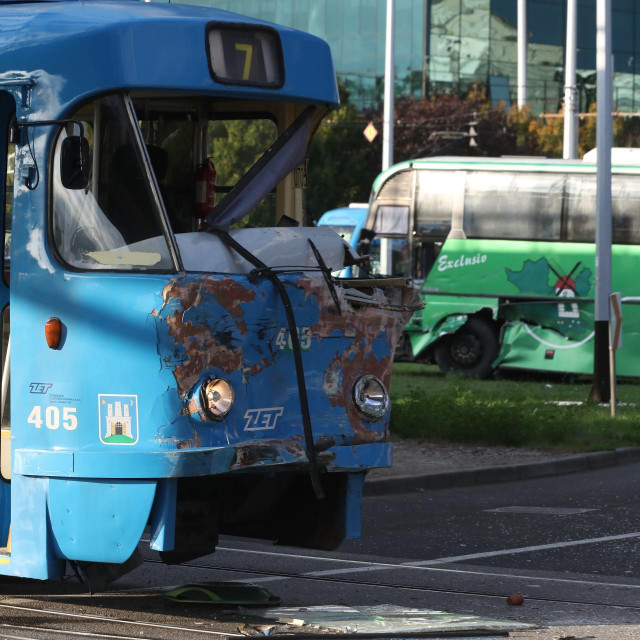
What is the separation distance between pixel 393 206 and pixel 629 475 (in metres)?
13.1

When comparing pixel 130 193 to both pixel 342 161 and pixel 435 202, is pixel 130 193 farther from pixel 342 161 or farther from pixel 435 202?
pixel 342 161

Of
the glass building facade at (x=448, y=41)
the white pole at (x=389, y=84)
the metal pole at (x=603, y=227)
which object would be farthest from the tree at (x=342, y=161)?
the metal pole at (x=603, y=227)

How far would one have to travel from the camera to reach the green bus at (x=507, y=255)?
25750mm

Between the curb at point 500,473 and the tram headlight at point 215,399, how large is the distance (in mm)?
6102

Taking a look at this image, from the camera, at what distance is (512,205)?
88.6 feet

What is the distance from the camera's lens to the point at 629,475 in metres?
15.0

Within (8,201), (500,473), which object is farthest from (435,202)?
(8,201)

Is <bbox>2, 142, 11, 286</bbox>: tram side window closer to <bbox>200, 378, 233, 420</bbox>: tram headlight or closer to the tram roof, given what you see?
the tram roof

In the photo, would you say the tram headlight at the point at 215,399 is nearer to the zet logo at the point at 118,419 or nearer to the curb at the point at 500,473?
the zet logo at the point at 118,419

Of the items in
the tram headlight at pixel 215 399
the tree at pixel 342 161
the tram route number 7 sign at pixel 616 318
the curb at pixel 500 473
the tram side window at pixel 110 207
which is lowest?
the curb at pixel 500 473

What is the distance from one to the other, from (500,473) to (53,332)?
786 centimetres

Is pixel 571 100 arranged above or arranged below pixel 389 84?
below

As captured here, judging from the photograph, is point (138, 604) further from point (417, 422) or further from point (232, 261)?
point (417, 422)

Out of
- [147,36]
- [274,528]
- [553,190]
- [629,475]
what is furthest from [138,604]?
[553,190]
